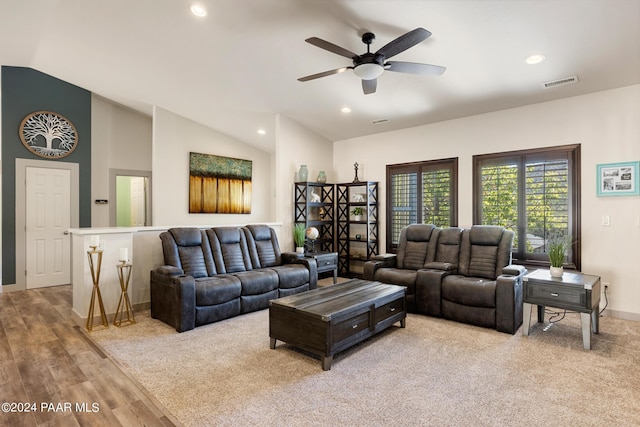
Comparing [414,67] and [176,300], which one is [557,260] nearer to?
[414,67]

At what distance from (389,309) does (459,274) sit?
1433 mm

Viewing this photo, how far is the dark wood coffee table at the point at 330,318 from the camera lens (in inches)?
111

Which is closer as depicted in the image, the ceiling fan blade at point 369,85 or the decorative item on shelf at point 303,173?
the ceiling fan blade at point 369,85

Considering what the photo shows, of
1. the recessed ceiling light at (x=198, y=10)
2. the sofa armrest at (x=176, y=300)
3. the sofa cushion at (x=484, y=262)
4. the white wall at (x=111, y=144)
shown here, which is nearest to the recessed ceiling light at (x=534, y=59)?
the sofa cushion at (x=484, y=262)

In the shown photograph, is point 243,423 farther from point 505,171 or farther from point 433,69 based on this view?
point 505,171

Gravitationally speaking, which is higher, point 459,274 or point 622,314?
point 459,274

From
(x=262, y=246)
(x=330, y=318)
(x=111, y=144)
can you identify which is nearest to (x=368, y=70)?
(x=330, y=318)

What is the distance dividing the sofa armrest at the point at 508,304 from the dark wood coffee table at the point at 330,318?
108 cm

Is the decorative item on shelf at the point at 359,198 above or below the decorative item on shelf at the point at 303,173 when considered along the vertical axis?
below

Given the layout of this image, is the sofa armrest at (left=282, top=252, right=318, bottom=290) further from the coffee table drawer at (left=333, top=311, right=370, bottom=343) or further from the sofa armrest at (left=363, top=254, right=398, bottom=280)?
the coffee table drawer at (left=333, top=311, right=370, bottom=343)

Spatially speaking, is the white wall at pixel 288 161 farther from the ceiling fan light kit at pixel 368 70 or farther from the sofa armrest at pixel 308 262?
the ceiling fan light kit at pixel 368 70

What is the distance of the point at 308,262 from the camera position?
5129mm

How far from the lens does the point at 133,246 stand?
170 inches

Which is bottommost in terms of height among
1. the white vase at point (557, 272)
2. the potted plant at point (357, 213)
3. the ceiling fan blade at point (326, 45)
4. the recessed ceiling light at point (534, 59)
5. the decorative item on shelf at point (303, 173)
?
the white vase at point (557, 272)
